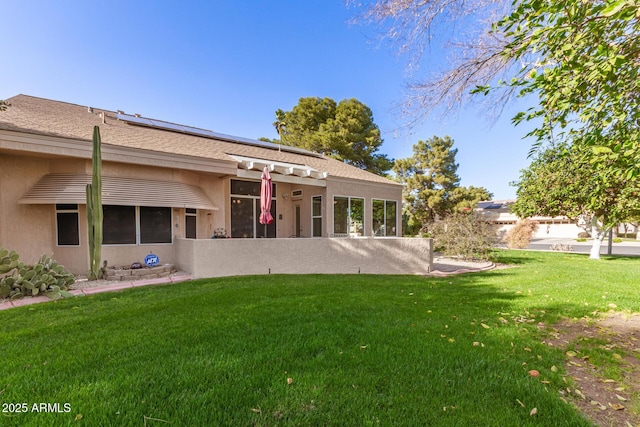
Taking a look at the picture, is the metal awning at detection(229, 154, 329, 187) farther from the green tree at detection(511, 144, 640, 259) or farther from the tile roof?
the green tree at detection(511, 144, 640, 259)

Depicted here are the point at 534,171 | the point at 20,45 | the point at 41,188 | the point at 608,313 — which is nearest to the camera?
the point at 608,313

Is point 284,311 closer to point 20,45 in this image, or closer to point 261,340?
point 261,340

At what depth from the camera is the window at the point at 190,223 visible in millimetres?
11344

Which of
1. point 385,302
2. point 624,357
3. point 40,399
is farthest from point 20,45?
point 624,357

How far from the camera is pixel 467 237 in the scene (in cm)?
1477

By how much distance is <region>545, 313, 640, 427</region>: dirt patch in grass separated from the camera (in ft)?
9.23

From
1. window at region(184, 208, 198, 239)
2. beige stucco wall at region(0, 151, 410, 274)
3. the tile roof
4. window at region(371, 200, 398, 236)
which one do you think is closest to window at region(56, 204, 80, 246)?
beige stucco wall at region(0, 151, 410, 274)

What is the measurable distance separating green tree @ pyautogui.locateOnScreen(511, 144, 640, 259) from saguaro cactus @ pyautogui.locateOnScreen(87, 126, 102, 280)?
805 inches

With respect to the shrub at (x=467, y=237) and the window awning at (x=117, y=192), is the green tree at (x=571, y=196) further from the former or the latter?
the window awning at (x=117, y=192)

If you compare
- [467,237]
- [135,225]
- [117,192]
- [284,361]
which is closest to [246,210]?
[135,225]

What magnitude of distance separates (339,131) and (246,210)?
17.2m

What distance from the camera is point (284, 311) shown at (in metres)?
5.44

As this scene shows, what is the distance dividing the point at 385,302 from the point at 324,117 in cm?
2681

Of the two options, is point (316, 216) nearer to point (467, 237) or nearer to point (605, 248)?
point (467, 237)
